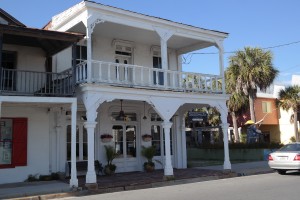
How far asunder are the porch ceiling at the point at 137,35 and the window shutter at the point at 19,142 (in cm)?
445

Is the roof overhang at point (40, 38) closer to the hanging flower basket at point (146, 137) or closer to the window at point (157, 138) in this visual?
the hanging flower basket at point (146, 137)

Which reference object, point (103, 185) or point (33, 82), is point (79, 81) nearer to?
point (33, 82)

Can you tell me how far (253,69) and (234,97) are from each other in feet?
12.4

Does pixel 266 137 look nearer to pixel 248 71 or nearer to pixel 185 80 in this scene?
pixel 248 71

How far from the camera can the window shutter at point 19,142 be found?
48.1 ft

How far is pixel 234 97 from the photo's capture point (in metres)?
32.4

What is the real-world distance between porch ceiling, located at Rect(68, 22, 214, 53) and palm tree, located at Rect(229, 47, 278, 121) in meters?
11.5

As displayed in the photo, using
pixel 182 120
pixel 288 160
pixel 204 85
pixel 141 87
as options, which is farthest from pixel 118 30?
pixel 288 160

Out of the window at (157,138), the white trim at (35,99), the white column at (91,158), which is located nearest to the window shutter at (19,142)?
the white trim at (35,99)

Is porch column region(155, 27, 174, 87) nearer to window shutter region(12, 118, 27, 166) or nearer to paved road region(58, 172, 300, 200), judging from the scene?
paved road region(58, 172, 300, 200)

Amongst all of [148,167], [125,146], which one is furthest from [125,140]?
[148,167]

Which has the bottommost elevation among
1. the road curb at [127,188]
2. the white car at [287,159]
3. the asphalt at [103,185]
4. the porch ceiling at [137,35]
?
the road curb at [127,188]

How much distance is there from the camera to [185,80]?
56.5 ft

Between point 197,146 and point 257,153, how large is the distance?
6.06 meters
